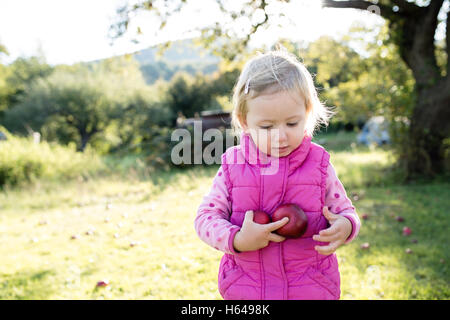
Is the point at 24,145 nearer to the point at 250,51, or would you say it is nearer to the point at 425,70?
the point at 250,51

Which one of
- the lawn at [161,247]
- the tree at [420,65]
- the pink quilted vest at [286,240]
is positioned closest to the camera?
the pink quilted vest at [286,240]

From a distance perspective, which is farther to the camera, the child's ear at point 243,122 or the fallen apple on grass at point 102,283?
the fallen apple on grass at point 102,283

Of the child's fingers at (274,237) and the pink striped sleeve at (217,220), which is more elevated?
the pink striped sleeve at (217,220)

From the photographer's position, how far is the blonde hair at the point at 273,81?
5.35ft

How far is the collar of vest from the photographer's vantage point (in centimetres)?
173

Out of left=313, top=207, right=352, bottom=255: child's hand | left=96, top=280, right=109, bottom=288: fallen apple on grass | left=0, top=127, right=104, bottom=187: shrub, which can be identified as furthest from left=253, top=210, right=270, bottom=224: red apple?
left=0, top=127, right=104, bottom=187: shrub

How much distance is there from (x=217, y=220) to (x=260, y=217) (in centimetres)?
22

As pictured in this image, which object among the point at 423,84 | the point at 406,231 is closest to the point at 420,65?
the point at 423,84

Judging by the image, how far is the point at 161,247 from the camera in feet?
16.3

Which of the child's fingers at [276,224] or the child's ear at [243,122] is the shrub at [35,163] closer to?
the child's ear at [243,122]

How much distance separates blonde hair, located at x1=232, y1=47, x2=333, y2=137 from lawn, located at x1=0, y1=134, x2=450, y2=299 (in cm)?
234

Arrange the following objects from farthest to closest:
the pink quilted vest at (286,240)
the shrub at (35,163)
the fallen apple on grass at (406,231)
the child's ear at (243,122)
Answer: the shrub at (35,163) → the fallen apple on grass at (406,231) → the child's ear at (243,122) → the pink quilted vest at (286,240)

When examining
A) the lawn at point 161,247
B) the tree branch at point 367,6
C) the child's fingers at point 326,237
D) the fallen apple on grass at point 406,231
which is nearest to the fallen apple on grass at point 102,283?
the lawn at point 161,247

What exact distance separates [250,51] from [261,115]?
6.90 m
